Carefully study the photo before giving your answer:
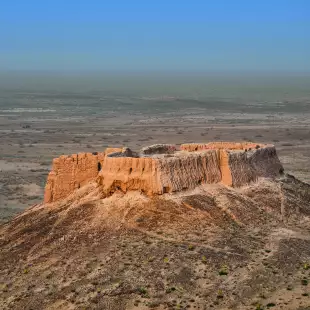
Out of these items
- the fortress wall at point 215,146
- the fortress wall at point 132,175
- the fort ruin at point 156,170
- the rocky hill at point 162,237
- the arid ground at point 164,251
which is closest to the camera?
the arid ground at point 164,251

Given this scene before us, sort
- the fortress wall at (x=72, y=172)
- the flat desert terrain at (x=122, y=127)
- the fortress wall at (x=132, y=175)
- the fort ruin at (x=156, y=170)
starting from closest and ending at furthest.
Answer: the fortress wall at (x=132, y=175) → the fort ruin at (x=156, y=170) → the fortress wall at (x=72, y=172) → the flat desert terrain at (x=122, y=127)

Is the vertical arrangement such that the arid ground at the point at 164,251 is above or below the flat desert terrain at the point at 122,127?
above

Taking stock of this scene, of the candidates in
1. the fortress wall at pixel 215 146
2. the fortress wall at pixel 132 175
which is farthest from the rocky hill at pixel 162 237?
the fortress wall at pixel 215 146

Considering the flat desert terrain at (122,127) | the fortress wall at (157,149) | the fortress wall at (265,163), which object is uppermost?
the fortress wall at (157,149)

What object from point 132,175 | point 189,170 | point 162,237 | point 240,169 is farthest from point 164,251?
point 240,169

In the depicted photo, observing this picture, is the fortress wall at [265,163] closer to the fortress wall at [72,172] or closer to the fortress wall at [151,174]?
the fortress wall at [151,174]

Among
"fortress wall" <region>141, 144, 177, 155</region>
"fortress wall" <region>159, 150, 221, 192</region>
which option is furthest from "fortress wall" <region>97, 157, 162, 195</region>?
"fortress wall" <region>141, 144, 177, 155</region>

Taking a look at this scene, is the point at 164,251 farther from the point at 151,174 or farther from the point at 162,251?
the point at 151,174
